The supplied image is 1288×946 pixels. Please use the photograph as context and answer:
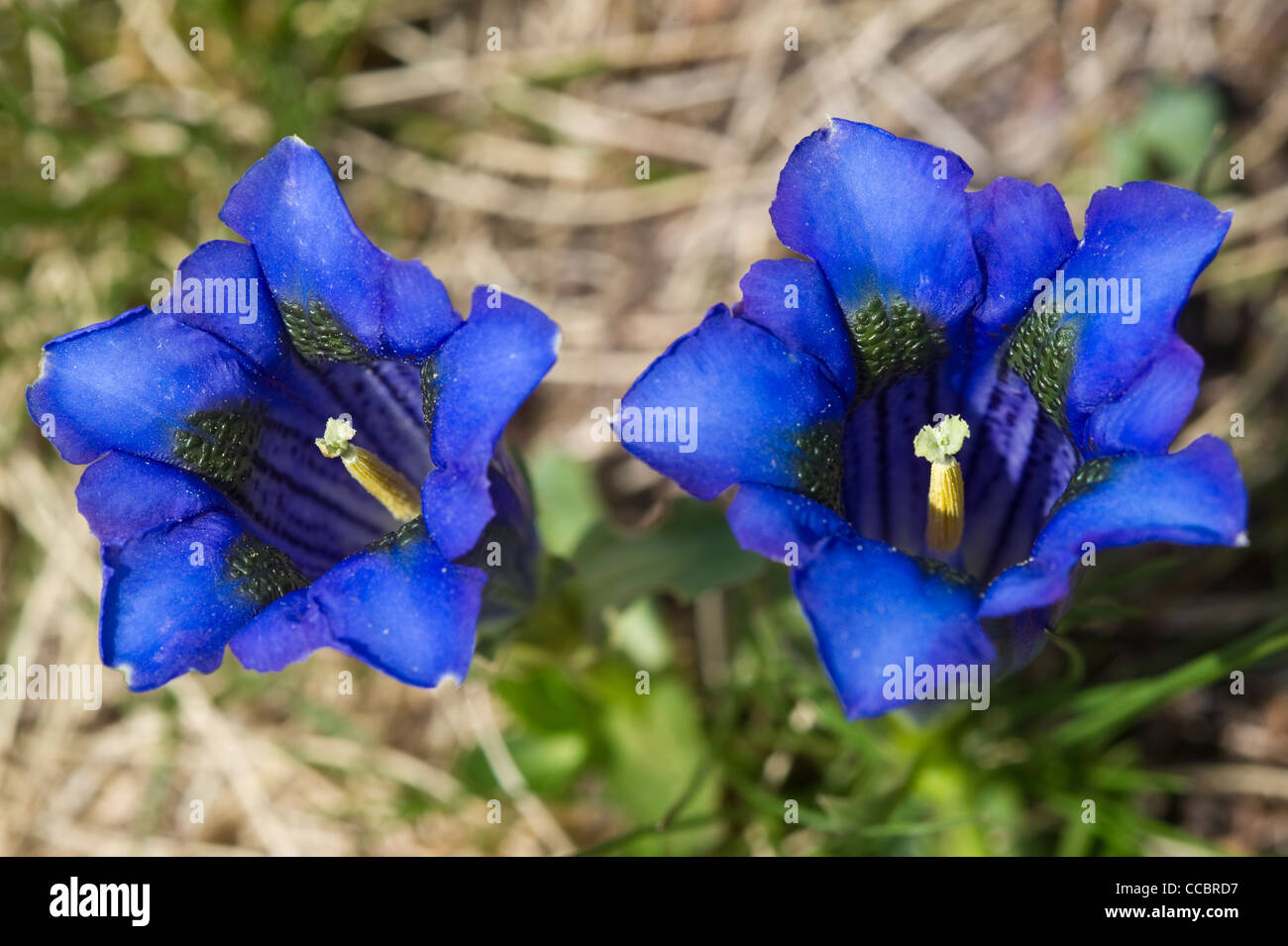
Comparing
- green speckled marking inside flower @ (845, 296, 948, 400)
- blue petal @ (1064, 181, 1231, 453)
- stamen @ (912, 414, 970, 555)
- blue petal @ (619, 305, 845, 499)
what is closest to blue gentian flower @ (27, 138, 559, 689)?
blue petal @ (619, 305, 845, 499)

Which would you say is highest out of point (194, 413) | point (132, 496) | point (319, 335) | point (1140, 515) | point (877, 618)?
point (319, 335)

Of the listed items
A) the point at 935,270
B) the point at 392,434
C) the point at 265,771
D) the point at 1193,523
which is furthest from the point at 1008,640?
the point at 265,771

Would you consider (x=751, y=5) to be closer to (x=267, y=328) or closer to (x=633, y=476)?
(x=633, y=476)

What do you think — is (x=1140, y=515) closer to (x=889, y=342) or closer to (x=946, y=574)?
(x=946, y=574)

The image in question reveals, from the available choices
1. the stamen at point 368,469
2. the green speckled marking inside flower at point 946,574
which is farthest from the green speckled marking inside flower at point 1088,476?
the stamen at point 368,469

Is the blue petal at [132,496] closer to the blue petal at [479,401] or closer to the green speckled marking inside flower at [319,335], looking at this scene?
the green speckled marking inside flower at [319,335]

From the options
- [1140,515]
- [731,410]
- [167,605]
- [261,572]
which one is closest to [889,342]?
[731,410]
